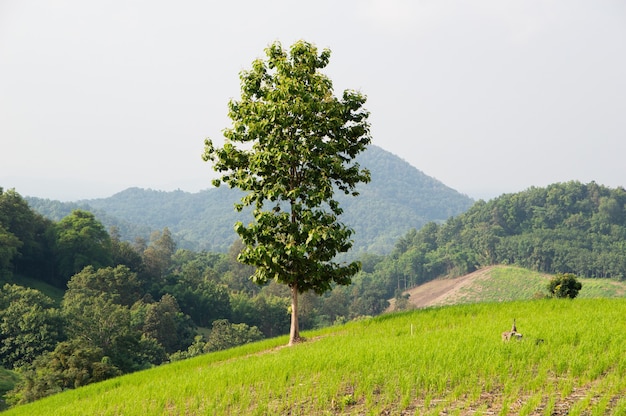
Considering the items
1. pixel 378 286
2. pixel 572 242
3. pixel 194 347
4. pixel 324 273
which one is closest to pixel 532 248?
pixel 572 242

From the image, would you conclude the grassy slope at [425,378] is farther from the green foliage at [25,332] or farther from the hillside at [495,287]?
the hillside at [495,287]

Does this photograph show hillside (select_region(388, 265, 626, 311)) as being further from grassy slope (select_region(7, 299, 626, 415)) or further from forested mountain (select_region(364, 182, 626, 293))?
grassy slope (select_region(7, 299, 626, 415))

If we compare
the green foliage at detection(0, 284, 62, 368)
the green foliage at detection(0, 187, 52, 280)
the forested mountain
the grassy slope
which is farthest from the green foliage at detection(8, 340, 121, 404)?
the forested mountain

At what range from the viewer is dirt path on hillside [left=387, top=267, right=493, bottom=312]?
16212cm

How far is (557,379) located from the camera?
1152 centimetres

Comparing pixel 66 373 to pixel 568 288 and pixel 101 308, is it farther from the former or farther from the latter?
pixel 568 288

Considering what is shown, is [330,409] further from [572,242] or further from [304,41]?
[572,242]

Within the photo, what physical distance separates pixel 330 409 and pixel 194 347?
216ft

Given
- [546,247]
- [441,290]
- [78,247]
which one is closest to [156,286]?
[78,247]

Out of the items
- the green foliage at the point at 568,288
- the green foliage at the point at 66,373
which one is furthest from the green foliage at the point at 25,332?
the green foliage at the point at 568,288

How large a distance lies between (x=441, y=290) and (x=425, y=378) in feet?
551

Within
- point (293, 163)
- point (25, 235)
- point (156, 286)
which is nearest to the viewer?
point (293, 163)

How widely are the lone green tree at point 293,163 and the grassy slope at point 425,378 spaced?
129 inches

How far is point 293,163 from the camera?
2044 centimetres
